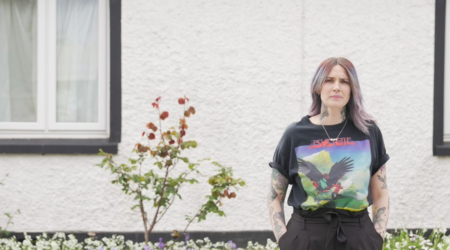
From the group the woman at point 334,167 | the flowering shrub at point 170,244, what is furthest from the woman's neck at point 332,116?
the flowering shrub at point 170,244

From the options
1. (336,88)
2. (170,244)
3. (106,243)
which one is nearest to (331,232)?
(336,88)

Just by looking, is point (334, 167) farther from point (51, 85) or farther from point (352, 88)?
point (51, 85)

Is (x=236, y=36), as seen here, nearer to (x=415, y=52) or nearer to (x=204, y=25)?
(x=204, y=25)

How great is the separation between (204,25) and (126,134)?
120cm

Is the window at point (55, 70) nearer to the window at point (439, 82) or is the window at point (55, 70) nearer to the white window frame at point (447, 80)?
the window at point (439, 82)

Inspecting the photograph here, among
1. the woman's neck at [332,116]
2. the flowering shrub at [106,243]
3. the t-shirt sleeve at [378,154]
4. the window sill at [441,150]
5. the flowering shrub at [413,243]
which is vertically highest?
the woman's neck at [332,116]

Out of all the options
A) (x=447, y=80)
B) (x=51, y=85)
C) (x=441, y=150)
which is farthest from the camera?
(x=447, y=80)

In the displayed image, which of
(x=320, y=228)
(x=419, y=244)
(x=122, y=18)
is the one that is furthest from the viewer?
(x=122, y=18)

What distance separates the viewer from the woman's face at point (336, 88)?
3.01 metres

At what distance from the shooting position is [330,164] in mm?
2980

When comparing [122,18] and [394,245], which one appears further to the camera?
[122,18]

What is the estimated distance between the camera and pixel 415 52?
20.8 feet

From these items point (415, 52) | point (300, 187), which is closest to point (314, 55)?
point (415, 52)

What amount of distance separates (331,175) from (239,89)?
332cm
